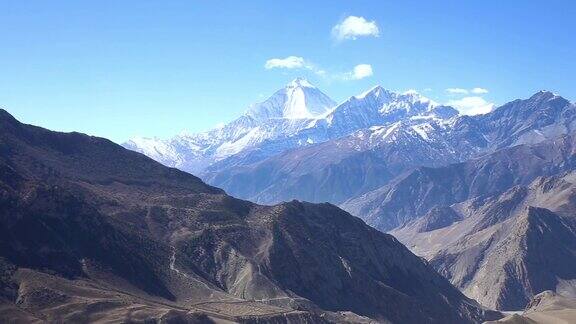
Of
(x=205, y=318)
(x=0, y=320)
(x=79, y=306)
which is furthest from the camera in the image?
(x=205, y=318)

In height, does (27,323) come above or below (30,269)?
below

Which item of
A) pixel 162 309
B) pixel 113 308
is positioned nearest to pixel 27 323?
pixel 113 308

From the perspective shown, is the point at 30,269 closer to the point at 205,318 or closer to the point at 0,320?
the point at 0,320

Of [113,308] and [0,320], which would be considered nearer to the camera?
[0,320]

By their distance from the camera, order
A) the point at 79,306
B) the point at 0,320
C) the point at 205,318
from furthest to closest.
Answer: the point at 205,318 < the point at 79,306 < the point at 0,320

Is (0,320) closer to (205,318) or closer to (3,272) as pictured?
(3,272)

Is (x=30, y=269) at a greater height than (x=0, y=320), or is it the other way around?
(x=30, y=269)

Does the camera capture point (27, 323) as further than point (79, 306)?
No

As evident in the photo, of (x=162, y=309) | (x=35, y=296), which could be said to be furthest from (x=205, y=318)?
(x=35, y=296)
